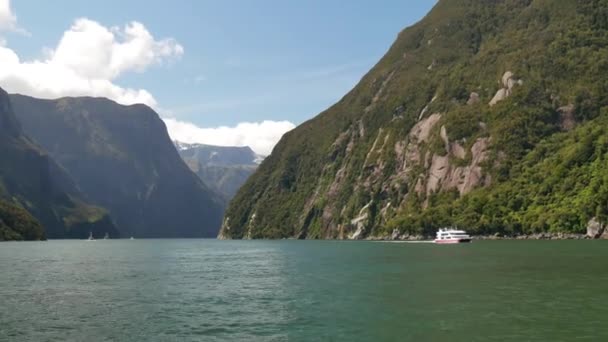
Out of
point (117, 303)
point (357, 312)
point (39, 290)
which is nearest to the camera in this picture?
point (357, 312)

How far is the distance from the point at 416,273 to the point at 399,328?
155ft

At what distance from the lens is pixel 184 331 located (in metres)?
49.4

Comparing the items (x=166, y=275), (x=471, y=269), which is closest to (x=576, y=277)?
(x=471, y=269)

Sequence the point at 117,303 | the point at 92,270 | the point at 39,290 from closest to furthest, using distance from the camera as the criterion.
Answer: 1. the point at 117,303
2. the point at 39,290
3. the point at 92,270

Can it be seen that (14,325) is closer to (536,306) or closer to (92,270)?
(536,306)

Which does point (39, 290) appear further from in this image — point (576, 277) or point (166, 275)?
point (576, 277)

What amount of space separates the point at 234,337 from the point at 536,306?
28.3 meters

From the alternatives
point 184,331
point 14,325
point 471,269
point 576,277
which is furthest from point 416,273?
point 14,325

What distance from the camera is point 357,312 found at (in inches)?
2233

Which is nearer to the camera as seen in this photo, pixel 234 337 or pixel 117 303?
pixel 234 337

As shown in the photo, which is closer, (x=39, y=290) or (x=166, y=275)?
(x=39, y=290)

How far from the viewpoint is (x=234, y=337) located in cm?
4688

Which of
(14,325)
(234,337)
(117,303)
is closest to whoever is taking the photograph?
(234,337)

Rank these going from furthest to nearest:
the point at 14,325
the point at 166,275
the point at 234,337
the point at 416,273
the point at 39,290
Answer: the point at 166,275
the point at 416,273
the point at 39,290
the point at 14,325
the point at 234,337
